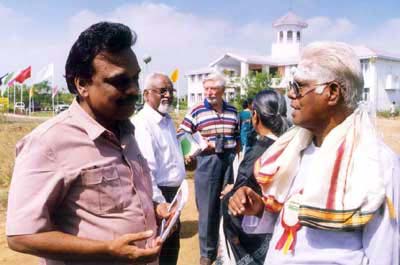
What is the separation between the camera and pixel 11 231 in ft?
5.13

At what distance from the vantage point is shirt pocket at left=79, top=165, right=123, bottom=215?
5.35 ft

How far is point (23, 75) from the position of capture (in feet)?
90.9

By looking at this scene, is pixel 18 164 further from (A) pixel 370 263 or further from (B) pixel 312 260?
(A) pixel 370 263

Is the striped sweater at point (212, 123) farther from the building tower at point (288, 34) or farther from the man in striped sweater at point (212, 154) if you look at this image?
the building tower at point (288, 34)

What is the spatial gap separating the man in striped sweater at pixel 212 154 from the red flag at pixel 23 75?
25.0 metres

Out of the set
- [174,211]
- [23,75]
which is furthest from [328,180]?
[23,75]

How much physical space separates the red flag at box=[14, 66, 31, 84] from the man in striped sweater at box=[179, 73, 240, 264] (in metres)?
25.0

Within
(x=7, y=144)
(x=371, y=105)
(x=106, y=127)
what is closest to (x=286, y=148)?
(x=371, y=105)

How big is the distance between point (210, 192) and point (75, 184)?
330 cm

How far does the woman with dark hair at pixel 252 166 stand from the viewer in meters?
2.97

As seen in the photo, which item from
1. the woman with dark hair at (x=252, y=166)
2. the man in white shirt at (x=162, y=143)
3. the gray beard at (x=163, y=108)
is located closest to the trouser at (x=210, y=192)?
the man in white shirt at (x=162, y=143)

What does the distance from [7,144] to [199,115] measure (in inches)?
421

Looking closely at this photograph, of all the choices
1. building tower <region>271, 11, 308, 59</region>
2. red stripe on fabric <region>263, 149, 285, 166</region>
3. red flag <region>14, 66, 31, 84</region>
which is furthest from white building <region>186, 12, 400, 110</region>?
red stripe on fabric <region>263, 149, 285, 166</region>

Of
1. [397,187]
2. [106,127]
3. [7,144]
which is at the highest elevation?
[106,127]
